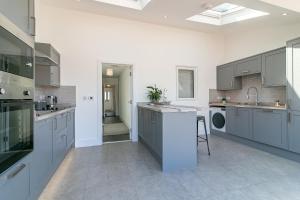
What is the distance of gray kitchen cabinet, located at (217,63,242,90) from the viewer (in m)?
4.71

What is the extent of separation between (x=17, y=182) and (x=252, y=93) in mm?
4942

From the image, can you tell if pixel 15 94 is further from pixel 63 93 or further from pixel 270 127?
pixel 270 127

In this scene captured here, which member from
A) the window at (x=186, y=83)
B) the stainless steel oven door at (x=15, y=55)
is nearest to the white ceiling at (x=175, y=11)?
the window at (x=186, y=83)

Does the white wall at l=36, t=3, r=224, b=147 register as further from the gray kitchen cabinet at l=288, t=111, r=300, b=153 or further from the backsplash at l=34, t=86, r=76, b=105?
the gray kitchen cabinet at l=288, t=111, r=300, b=153

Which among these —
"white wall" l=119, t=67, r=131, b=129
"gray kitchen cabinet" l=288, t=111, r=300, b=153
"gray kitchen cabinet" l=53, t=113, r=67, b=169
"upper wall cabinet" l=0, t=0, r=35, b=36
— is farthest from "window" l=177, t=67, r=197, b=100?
"upper wall cabinet" l=0, t=0, r=35, b=36

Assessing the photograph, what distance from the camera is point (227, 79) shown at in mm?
4887

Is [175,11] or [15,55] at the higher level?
[175,11]

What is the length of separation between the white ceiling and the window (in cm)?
125

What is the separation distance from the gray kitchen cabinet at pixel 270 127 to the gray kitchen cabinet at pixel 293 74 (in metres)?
0.24

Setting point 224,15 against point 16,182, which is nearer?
point 16,182

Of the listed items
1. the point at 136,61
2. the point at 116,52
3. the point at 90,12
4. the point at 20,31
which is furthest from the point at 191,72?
the point at 20,31

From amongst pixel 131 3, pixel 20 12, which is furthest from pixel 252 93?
pixel 20 12

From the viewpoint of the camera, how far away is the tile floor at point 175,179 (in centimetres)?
198

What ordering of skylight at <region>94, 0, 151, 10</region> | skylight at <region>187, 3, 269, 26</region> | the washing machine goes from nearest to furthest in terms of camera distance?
skylight at <region>94, 0, 151, 10</region>
skylight at <region>187, 3, 269, 26</region>
the washing machine
